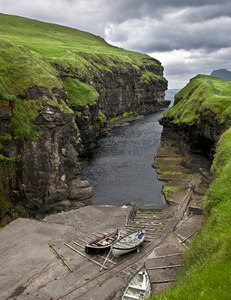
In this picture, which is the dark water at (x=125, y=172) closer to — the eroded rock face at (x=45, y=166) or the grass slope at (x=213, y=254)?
the eroded rock face at (x=45, y=166)

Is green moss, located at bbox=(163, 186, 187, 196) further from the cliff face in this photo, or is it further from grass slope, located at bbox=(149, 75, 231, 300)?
grass slope, located at bbox=(149, 75, 231, 300)

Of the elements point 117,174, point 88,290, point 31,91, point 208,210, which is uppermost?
point 31,91

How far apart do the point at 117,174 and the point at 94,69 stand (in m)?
76.5

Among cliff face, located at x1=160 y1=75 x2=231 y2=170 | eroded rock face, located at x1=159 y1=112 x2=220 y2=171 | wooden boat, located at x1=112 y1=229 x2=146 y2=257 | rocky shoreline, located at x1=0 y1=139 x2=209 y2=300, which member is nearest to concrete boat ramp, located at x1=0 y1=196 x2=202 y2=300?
rocky shoreline, located at x1=0 y1=139 x2=209 y2=300

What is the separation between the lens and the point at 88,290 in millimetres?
19141

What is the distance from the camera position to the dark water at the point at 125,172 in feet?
163

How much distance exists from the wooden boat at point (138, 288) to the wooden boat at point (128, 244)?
4919mm

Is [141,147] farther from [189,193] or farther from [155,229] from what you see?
[155,229]

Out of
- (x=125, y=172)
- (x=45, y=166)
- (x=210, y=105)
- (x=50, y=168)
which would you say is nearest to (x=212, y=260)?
(x=45, y=166)

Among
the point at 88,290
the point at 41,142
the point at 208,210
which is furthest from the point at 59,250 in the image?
the point at 41,142

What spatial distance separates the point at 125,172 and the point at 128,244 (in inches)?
1514

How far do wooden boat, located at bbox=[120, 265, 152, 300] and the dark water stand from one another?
28300mm

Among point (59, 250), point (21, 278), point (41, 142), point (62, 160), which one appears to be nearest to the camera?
point (21, 278)

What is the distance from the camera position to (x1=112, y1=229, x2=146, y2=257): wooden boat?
23297mm
